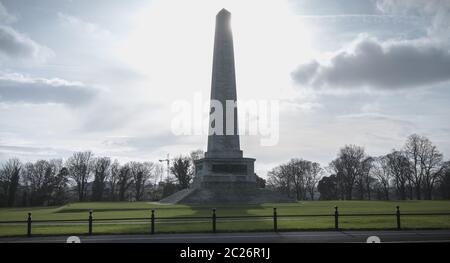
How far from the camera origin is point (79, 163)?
3095 inches

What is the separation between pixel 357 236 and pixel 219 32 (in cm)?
3067

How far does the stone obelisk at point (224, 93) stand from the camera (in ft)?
128

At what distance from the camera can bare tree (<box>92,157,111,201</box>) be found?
72.0m

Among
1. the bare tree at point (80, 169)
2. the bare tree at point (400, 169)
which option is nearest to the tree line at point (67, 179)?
the bare tree at point (80, 169)

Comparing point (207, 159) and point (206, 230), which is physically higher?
point (207, 159)

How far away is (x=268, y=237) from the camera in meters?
12.7

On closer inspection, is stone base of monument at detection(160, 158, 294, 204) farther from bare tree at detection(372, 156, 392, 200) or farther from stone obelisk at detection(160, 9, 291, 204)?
bare tree at detection(372, 156, 392, 200)

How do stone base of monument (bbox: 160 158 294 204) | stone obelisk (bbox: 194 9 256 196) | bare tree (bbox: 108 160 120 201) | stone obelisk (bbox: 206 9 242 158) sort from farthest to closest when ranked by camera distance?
bare tree (bbox: 108 160 120 201)
stone obelisk (bbox: 206 9 242 158)
stone obelisk (bbox: 194 9 256 196)
stone base of monument (bbox: 160 158 294 204)

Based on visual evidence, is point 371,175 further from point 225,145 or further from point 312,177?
point 225,145

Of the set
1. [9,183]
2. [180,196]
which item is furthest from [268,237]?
[9,183]

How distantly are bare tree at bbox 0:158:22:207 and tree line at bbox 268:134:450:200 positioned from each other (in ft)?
176

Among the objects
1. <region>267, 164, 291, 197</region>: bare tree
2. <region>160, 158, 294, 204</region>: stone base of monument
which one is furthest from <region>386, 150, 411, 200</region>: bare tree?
<region>160, 158, 294, 204</region>: stone base of monument
